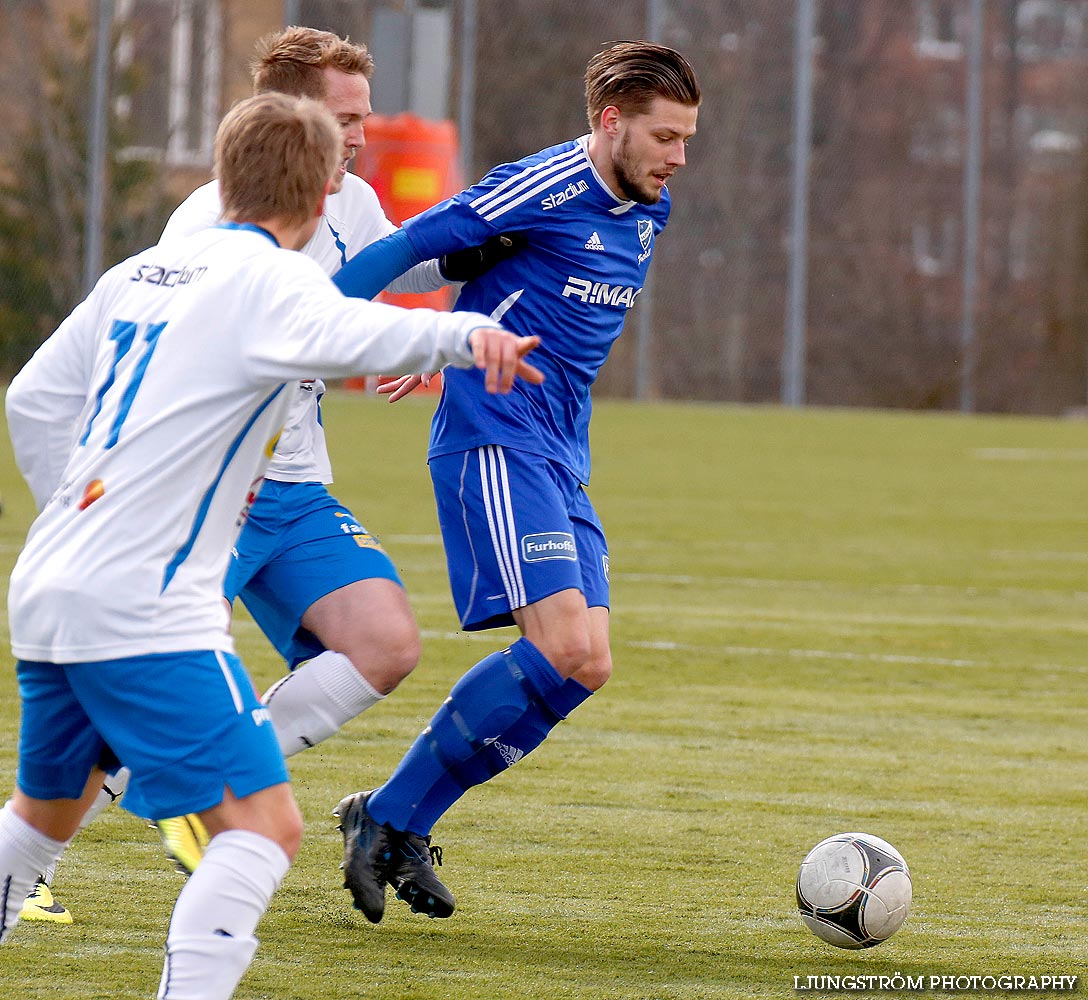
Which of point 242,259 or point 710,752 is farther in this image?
point 710,752

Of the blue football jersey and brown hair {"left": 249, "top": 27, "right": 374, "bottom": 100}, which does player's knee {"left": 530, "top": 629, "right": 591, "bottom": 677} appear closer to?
the blue football jersey

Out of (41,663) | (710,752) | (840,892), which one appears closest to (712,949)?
(840,892)

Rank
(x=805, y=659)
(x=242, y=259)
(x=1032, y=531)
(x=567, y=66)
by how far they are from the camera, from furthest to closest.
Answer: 1. (x=567, y=66)
2. (x=1032, y=531)
3. (x=805, y=659)
4. (x=242, y=259)

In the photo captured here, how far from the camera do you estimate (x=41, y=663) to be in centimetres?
307

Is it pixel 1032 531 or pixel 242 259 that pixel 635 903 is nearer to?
pixel 242 259

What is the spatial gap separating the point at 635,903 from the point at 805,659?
3916 mm

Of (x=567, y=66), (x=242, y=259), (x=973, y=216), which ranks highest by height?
(x=242, y=259)

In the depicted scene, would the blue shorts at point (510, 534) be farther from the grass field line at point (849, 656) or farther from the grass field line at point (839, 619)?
the grass field line at point (839, 619)

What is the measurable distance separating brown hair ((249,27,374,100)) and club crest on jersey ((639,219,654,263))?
788mm

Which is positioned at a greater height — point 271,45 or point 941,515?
point 271,45

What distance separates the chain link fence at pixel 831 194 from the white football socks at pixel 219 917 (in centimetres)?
2466

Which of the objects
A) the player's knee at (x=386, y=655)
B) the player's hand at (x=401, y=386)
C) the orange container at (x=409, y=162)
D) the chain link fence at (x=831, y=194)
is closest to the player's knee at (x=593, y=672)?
the player's knee at (x=386, y=655)

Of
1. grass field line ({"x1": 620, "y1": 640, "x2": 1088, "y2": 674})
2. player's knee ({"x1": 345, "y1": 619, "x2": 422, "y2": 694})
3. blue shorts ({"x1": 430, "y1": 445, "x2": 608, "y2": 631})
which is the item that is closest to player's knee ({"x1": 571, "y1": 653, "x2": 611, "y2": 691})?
blue shorts ({"x1": 430, "y1": 445, "x2": 608, "y2": 631})

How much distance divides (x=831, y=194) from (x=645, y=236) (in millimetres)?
25402
